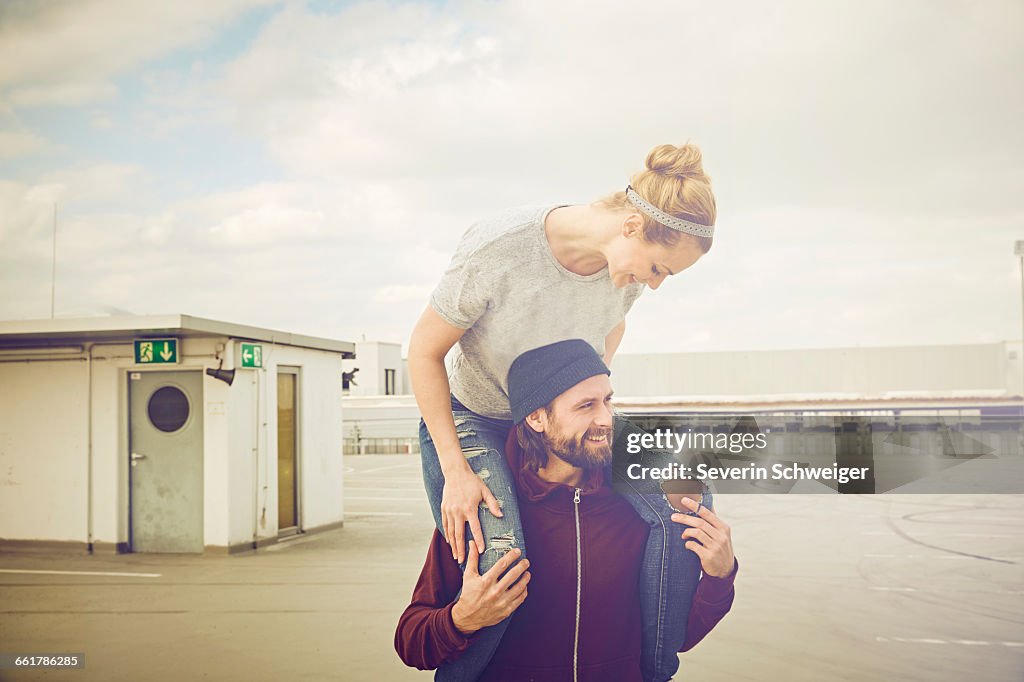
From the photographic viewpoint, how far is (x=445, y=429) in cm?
292

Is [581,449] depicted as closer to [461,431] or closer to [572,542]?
[572,542]

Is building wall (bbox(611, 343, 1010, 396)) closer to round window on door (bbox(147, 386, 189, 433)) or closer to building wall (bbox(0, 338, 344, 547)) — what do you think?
building wall (bbox(0, 338, 344, 547))

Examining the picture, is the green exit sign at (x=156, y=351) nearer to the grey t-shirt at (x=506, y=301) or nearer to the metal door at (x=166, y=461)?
the metal door at (x=166, y=461)

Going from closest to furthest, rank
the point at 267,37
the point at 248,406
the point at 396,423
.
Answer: the point at 267,37 → the point at 248,406 → the point at 396,423

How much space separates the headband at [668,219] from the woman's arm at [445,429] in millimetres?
707

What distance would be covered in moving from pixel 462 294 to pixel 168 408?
5.08m

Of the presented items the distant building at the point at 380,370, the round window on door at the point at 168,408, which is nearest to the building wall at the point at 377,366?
the distant building at the point at 380,370

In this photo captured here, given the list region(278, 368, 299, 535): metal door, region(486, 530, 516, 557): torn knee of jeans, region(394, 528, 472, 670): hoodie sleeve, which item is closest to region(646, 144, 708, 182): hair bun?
region(486, 530, 516, 557): torn knee of jeans

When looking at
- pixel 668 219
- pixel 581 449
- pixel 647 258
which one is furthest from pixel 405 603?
pixel 668 219

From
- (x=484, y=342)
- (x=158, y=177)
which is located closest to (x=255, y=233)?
(x=158, y=177)

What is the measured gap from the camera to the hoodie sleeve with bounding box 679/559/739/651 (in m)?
3.10

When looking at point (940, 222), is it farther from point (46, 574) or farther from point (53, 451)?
point (53, 451)

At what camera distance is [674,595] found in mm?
3074

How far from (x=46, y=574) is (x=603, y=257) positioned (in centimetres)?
539
